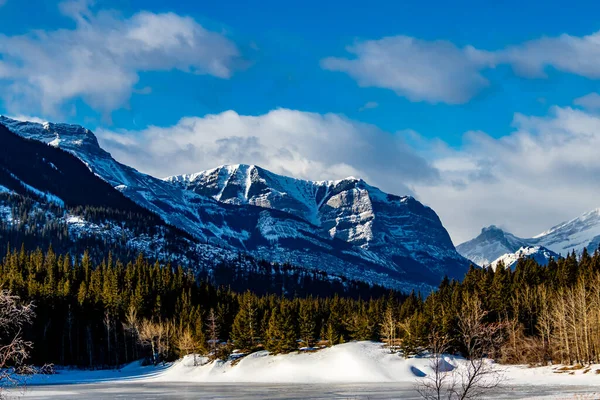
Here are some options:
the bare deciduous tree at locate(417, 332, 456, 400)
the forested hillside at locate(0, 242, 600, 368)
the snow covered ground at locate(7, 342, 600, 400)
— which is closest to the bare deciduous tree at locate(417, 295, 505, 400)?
the bare deciduous tree at locate(417, 332, 456, 400)

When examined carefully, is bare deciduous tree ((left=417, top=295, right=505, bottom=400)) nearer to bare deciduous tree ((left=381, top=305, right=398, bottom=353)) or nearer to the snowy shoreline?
the snowy shoreline

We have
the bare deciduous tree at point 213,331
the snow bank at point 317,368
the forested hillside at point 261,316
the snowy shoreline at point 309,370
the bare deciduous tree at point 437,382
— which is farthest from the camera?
the bare deciduous tree at point 213,331

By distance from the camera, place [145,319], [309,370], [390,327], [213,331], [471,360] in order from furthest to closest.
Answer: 1. [145,319]
2. [213,331]
3. [390,327]
4. [309,370]
5. [471,360]

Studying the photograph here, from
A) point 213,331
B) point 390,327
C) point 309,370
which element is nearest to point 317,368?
point 309,370

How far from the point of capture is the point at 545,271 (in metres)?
166

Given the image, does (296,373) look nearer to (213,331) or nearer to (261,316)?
(213,331)

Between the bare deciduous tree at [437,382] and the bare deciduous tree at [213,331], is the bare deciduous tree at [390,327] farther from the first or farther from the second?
the bare deciduous tree at [213,331]

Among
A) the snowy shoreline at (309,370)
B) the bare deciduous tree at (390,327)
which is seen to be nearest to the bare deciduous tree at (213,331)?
the snowy shoreline at (309,370)

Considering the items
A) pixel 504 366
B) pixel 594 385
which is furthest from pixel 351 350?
pixel 594 385

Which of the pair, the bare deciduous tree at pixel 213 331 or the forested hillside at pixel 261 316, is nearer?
the forested hillside at pixel 261 316

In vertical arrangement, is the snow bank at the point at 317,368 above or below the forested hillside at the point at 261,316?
below

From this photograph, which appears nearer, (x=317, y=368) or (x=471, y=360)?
(x=471, y=360)

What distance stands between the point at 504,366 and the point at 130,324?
90754 mm

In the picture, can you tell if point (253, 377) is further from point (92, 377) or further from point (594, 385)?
point (594, 385)
